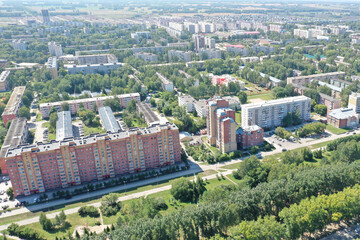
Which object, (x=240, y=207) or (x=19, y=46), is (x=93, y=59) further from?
(x=240, y=207)

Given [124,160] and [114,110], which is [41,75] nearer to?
[114,110]

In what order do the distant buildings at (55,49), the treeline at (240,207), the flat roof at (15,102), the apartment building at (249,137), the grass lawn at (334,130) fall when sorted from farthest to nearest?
the distant buildings at (55,49)
the flat roof at (15,102)
the grass lawn at (334,130)
the apartment building at (249,137)
the treeline at (240,207)

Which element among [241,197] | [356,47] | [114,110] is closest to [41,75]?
[114,110]

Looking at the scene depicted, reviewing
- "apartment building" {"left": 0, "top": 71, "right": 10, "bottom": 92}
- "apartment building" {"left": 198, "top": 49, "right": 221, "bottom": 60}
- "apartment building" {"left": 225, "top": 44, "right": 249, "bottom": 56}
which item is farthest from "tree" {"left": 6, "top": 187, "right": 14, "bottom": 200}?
"apartment building" {"left": 225, "top": 44, "right": 249, "bottom": 56}

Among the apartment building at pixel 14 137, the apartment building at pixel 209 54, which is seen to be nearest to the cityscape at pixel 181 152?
the apartment building at pixel 14 137

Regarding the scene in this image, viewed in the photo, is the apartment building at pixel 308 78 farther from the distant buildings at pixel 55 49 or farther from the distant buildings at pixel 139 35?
the distant buildings at pixel 55 49

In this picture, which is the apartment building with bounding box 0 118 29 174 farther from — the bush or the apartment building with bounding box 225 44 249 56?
the apartment building with bounding box 225 44 249 56
